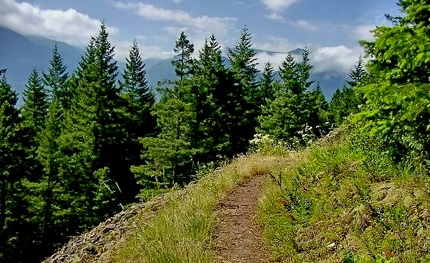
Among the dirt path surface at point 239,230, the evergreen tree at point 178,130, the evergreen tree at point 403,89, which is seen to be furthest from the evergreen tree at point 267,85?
the evergreen tree at point 403,89

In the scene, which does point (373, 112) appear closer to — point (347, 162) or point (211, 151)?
point (347, 162)

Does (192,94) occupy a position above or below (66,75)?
below

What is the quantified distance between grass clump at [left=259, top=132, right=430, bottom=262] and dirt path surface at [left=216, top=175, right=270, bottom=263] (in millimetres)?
205

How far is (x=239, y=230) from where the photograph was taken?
253 inches

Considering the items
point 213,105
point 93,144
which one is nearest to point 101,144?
point 93,144

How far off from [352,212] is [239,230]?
1.76 m

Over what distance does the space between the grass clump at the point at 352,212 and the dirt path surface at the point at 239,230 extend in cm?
21

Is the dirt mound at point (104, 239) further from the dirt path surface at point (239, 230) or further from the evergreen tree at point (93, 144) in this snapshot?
the evergreen tree at point (93, 144)

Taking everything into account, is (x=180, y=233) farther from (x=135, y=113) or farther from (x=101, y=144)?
(x=135, y=113)

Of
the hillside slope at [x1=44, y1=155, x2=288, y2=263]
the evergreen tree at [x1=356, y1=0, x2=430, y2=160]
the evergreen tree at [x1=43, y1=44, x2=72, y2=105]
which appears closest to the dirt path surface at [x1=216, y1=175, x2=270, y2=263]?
the hillside slope at [x1=44, y1=155, x2=288, y2=263]

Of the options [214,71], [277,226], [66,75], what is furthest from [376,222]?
[66,75]

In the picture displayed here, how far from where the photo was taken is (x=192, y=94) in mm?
29328

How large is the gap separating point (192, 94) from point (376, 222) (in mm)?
24800

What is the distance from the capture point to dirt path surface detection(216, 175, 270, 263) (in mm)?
5493
